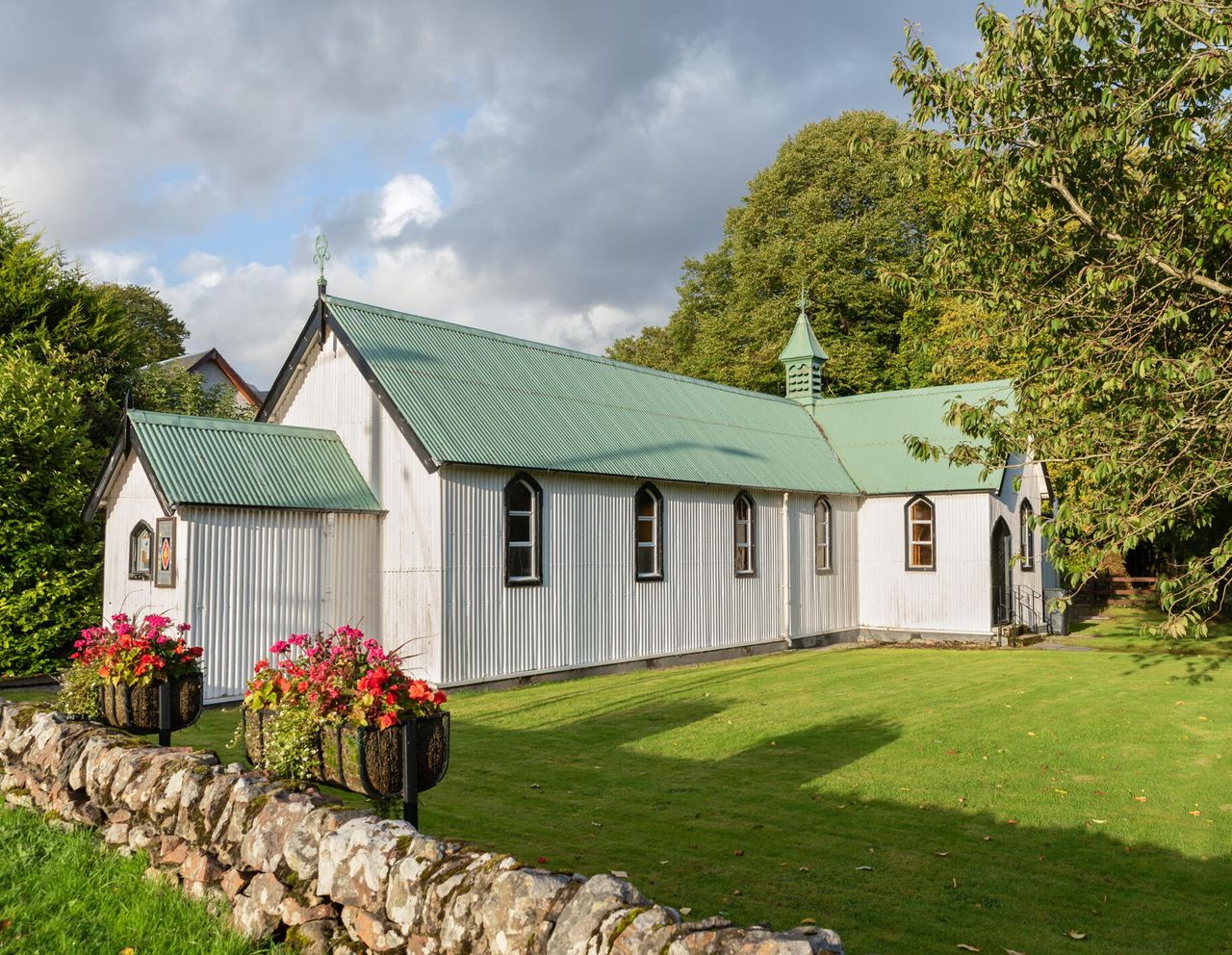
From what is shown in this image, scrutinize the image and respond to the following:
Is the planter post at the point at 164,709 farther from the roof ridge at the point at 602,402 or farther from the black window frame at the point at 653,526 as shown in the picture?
the black window frame at the point at 653,526

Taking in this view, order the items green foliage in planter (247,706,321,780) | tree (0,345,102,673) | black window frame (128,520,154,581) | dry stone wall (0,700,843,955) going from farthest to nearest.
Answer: tree (0,345,102,673) < black window frame (128,520,154,581) < green foliage in planter (247,706,321,780) < dry stone wall (0,700,843,955)

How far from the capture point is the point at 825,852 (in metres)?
8.18

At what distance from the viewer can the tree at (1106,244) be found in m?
11.3

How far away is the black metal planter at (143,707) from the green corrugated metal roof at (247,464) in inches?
244

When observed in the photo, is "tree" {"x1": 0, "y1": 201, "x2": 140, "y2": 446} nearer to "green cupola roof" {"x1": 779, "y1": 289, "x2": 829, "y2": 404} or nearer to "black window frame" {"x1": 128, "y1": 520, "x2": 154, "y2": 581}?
"black window frame" {"x1": 128, "y1": 520, "x2": 154, "y2": 581}

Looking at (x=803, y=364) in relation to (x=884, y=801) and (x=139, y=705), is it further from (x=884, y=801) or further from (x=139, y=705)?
(x=139, y=705)

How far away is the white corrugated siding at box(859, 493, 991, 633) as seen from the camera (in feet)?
79.9

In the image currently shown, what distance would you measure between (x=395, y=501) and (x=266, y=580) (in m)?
2.50

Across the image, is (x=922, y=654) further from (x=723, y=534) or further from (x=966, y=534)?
(x=723, y=534)

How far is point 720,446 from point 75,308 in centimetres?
1505

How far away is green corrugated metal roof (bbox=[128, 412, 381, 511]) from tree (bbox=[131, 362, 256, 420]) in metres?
9.87

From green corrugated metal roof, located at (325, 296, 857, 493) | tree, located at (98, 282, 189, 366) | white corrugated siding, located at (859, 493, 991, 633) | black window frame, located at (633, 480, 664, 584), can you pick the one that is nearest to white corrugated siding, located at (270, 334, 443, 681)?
green corrugated metal roof, located at (325, 296, 857, 493)

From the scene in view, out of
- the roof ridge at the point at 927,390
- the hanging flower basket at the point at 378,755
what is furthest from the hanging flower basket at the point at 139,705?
the roof ridge at the point at 927,390

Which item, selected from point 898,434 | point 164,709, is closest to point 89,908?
point 164,709
